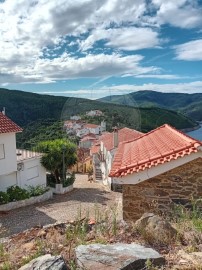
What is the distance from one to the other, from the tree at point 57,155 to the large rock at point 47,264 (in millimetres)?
21075

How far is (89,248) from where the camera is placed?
167 inches

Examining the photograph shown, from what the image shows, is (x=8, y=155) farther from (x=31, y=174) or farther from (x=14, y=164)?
(x=31, y=174)

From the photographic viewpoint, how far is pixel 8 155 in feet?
70.6

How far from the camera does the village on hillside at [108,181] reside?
9.81 meters

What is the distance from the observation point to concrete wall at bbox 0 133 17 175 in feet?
69.4

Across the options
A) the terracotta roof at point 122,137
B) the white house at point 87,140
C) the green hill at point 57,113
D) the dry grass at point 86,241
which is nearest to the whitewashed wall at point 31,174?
the terracotta roof at point 122,137

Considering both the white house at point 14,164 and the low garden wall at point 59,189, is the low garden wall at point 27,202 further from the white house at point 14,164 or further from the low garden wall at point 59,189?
the white house at point 14,164

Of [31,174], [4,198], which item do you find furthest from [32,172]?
[4,198]

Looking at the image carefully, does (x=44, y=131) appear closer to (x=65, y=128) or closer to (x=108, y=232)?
(x=65, y=128)

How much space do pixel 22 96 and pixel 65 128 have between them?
4944 cm

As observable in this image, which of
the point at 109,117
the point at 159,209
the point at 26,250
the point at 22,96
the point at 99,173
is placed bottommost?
the point at 99,173

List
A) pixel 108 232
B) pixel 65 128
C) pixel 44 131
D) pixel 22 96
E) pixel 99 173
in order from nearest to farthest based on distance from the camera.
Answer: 1. pixel 108 232
2. pixel 99 173
3. pixel 65 128
4. pixel 44 131
5. pixel 22 96

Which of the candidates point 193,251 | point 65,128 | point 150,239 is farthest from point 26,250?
point 65,128

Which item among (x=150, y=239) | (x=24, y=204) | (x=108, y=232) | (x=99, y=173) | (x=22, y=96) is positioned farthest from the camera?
(x=22, y=96)
